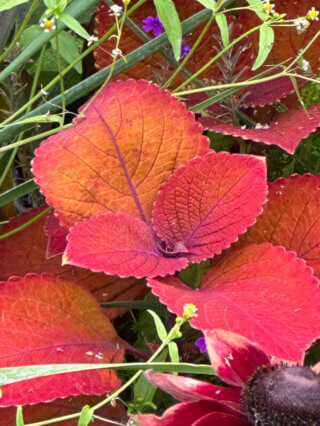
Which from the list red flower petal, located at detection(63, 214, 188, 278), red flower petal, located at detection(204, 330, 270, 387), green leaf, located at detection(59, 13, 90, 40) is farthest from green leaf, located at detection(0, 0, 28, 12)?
red flower petal, located at detection(204, 330, 270, 387)

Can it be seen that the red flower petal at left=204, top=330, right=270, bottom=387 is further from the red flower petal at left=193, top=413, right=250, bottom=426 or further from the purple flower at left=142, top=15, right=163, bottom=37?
the purple flower at left=142, top=15, right=163, bottom=37

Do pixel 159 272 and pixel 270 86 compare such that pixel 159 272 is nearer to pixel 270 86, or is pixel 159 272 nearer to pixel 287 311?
pixel 287 311

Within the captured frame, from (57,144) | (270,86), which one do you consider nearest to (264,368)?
→ (57,144)

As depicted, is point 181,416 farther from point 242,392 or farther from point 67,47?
point 67,47

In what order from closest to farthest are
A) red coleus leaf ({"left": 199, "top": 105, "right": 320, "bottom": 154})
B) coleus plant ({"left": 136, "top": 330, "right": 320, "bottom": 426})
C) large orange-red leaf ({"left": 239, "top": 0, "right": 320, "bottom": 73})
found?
1. coleus plant ({"left": 136, "top": 330, "right": 320, "bottom": 426})
2. red coleus leaf ({"left": 199, "top": 105, "right": 320, "bottom": 154})
3. large orange-red leaf ({"left": 239, "top": 0, "right": 320, "bottom": 73})

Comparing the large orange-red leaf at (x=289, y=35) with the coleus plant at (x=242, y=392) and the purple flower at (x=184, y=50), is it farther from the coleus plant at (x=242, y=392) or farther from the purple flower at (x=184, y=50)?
the coleus plant at (x=242, y=392)

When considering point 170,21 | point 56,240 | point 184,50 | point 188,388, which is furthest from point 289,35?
point 188,388

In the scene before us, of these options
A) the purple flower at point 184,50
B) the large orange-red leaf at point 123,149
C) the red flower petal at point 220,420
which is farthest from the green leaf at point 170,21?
the red flower petal at point 220,420
